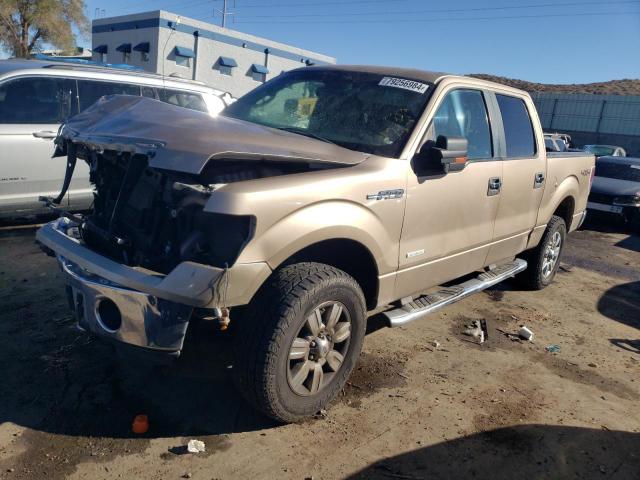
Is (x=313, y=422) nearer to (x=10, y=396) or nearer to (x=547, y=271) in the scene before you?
(x=10, y=396)

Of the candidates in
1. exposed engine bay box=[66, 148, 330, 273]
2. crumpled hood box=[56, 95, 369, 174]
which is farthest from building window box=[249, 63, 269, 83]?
exposed engine bay box=[66, 148, 330, 273]

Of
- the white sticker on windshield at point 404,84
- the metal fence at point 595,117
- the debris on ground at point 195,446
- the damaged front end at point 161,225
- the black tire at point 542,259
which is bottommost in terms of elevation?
the debris on ground at point 195,446

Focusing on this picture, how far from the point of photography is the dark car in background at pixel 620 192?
400 inches

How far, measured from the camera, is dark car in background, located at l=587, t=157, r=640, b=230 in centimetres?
1016

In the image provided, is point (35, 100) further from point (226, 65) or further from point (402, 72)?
point (226, 65)

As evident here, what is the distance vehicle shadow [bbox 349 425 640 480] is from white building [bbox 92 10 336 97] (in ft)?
85.7

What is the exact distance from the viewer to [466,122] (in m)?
4.16

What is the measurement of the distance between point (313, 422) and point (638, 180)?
33.5 feet

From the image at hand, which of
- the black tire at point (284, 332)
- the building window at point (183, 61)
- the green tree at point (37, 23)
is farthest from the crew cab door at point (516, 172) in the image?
the green tree at point (37, 23)

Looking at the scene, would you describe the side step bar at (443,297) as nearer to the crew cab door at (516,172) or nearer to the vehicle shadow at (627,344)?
the crew cab door at (516,172)

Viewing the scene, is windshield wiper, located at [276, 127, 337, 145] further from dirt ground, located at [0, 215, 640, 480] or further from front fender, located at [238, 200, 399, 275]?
dirt ground, located at [0, 215, 640, 480]

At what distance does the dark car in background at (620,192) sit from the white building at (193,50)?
21.3m

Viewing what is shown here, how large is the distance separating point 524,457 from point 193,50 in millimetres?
29182

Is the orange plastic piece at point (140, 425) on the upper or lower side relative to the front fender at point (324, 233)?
lower
